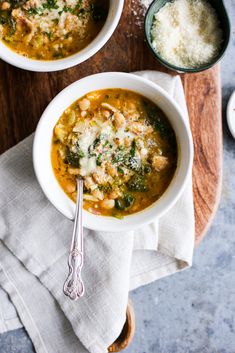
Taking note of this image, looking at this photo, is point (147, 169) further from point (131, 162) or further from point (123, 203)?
point (123, 203)

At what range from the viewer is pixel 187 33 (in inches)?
106

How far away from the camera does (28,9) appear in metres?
2.53

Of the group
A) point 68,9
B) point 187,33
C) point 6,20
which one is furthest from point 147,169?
point 6,20

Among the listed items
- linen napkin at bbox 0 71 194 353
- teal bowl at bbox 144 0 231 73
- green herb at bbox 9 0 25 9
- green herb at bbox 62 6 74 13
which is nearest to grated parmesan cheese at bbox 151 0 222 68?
teal bowl at bbox 144 0 231 73

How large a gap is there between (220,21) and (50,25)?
970 millimetres

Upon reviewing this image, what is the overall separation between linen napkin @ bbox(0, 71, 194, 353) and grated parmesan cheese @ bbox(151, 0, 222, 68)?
14 cm

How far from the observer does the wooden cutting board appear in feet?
8.92

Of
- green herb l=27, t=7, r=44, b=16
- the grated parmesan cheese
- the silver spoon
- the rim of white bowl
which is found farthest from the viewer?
the rim of white bowl

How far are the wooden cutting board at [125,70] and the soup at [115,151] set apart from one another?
0.30 m

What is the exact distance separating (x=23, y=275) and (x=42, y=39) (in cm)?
135

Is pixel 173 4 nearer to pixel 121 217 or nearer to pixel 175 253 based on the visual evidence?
pixel 121 217

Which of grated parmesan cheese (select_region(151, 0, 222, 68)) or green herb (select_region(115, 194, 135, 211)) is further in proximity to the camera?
grated parmesan cheese (select_region(151, 0, 222, 68))

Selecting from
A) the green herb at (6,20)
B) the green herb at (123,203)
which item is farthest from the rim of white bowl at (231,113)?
the green herb at (6,20)

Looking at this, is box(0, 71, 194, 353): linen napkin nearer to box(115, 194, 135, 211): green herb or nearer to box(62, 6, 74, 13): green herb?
box(115, 194, 135, 211): green herb
